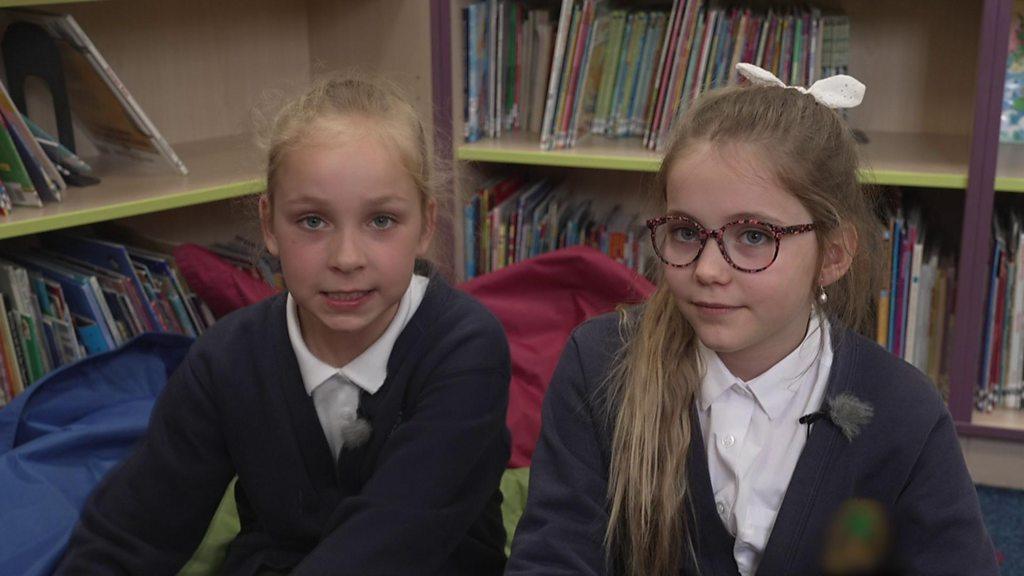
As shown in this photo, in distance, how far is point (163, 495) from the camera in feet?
3.82

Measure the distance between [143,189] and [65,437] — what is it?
1.68 ft

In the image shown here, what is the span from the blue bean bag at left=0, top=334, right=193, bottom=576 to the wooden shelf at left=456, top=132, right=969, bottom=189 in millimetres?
677

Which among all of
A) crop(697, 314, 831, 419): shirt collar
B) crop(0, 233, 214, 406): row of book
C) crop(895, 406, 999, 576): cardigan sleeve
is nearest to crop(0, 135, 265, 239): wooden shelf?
crop(0, 233, 214, 406): row of book

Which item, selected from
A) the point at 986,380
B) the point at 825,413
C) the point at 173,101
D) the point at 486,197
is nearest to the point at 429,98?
the point at 486,197

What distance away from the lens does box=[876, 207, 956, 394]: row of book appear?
72.2 inches

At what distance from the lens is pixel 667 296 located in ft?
3.55

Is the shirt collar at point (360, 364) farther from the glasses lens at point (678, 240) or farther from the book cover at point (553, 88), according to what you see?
the book cover at point (553, 88)

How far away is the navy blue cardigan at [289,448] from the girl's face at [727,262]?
281 mm

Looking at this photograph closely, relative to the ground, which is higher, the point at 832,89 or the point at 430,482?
the point at 832,89

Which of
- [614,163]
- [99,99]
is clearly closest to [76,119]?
[99,99]

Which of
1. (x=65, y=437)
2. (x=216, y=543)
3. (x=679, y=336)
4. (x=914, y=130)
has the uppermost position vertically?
(x=914, y=130)

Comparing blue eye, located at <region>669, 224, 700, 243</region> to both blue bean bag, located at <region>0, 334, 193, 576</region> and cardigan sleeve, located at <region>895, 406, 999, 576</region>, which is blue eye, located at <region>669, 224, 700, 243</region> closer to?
cardigan sleeve, located at <region>895, 406, 999, 576</region>

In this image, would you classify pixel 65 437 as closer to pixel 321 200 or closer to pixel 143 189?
pixel 143 189

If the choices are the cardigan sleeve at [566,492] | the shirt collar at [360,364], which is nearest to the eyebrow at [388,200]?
the shirt collar at [360,364]
